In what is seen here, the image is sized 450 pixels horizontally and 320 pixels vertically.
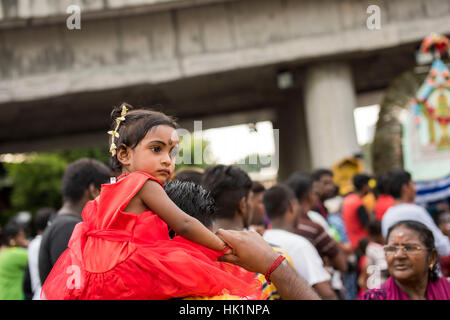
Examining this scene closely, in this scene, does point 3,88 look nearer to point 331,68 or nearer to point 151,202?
point 331,68

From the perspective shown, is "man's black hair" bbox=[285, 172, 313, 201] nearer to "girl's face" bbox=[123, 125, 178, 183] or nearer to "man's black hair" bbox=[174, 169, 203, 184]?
"man's black hair" bbox=[174, 169, 203, 184]

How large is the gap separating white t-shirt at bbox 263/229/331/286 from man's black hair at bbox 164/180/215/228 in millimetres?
1571

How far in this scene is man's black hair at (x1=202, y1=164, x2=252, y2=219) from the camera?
3.27 m

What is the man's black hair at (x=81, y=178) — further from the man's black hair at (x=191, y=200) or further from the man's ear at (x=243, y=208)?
the man's black hair at (x=191, y=200)

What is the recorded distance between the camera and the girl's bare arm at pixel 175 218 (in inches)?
75.2

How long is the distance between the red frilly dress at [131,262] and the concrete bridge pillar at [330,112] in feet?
29.4

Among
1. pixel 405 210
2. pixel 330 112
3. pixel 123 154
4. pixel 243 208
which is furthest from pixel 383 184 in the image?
pixel 330 112

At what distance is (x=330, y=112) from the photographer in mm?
10797

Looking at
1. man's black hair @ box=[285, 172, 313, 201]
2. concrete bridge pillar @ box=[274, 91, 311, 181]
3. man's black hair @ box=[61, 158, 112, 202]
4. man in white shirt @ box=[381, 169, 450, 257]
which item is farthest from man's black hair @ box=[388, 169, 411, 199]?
concrete bridge pillar @ box=[274, 91, 311, 181]

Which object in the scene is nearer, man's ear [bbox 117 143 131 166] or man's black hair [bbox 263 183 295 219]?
man's ear [bbox 117 143 131 166]

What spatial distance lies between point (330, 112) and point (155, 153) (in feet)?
29.8

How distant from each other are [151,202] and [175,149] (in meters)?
0.35

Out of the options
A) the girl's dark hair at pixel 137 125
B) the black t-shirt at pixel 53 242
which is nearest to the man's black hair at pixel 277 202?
the black t-shirt at pixel 53 242
